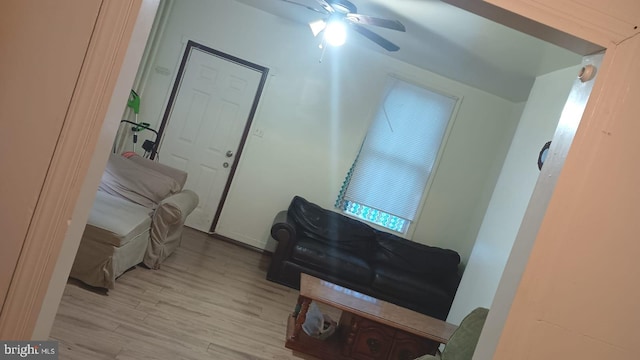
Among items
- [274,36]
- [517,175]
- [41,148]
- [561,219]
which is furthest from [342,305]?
[274,36]

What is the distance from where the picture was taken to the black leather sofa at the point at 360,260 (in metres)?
4.61

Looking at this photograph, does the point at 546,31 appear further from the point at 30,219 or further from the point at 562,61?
the point at 562,61

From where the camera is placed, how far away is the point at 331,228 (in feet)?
16.7

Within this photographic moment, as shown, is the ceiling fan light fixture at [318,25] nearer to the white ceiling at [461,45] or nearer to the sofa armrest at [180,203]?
the white ceiling at [461,45]

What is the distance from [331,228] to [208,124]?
1952mm

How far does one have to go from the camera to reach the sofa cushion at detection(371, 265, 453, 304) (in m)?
4.77

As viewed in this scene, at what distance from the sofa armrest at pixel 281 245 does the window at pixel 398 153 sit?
1058mm

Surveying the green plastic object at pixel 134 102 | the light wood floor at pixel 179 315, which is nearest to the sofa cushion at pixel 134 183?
the light wood floor at pixel 179 315

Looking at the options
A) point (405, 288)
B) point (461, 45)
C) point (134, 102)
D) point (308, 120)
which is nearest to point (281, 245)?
point (405, 288)

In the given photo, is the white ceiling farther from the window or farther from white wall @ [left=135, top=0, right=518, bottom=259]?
the window

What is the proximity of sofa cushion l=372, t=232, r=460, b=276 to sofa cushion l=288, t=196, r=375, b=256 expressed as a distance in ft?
0.49

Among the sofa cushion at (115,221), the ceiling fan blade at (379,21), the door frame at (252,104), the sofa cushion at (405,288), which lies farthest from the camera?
the door frame at (252,104)

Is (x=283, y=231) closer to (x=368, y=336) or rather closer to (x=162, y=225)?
(x=162, y=225)

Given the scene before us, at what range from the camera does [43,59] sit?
101 centimetres
